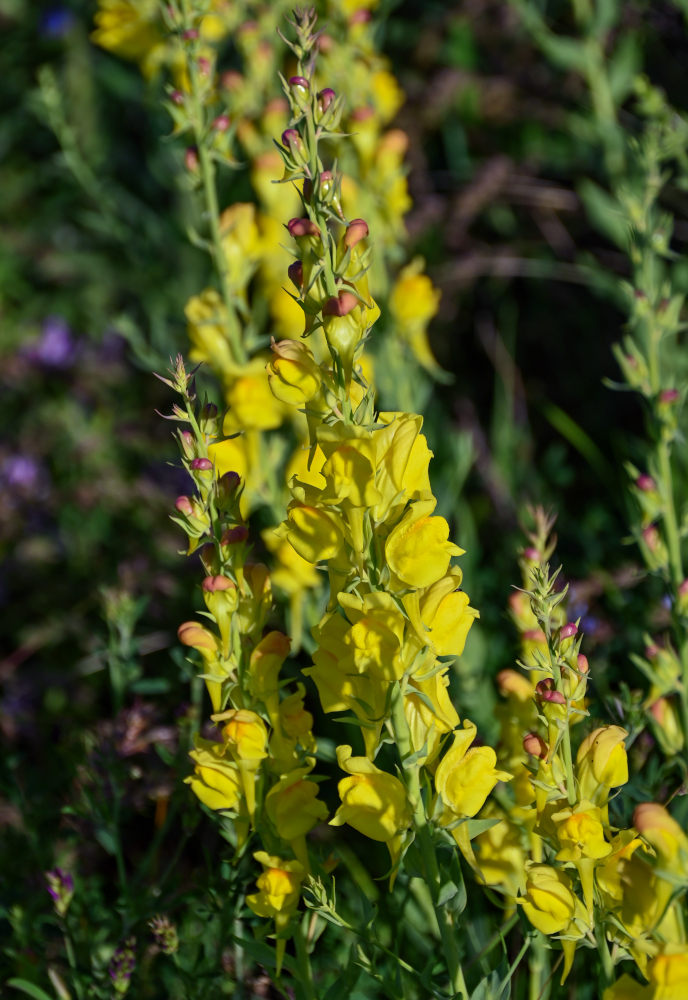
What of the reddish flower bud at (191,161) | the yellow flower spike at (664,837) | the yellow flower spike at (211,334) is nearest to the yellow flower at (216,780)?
the yellow flower spike at (664,837)

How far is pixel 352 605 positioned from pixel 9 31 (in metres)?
4.43

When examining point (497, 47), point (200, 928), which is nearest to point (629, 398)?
point (497, 47)

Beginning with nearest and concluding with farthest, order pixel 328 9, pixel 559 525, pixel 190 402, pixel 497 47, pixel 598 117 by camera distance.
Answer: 1. pixel 190 402
2. pixel 328 9
3. pixel 559 525
4. pixel 598 117
5. pixel 497 47

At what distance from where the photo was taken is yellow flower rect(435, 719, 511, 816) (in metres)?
1.11

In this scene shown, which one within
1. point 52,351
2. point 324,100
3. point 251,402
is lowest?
point 52,351

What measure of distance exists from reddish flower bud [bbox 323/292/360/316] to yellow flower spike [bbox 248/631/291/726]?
399mm

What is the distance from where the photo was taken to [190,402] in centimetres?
114

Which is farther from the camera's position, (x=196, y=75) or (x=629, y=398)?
(x=629, y=398)

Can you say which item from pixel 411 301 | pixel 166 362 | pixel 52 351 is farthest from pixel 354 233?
pixel 52 351

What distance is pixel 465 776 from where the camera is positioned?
1.12 m

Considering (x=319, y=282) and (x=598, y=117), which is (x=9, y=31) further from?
(x=319, y=282)

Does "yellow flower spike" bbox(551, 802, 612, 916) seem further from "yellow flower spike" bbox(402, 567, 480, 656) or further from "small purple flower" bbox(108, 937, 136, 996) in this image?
"small purple flower" bbox(108, 937, 136, 996)

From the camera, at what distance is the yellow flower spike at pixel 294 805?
3.76 ft

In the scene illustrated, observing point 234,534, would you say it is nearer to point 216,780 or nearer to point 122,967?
point 216,780
